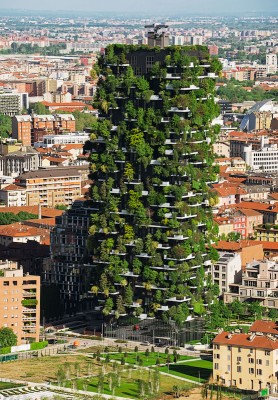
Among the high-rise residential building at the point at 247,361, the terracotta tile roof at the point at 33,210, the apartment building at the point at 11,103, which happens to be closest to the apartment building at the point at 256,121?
the apartment building at the point at 11,103

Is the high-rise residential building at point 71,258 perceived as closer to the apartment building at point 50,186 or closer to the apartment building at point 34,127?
the apartment building at point 50,186

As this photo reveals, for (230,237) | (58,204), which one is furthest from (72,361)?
(58,204)

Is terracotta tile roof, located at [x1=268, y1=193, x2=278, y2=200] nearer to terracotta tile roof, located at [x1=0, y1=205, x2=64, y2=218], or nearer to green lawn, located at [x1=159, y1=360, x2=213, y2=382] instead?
terracotta tile roof, located at [x1=0, y1=205, x2=64, y2=218]

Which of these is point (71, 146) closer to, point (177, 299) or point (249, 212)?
point (249, 212)

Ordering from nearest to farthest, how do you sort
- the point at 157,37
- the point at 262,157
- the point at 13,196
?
the point at 157,37, the point at 13,196, the point at 262,157

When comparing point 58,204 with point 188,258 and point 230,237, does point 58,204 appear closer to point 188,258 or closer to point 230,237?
point 230,237

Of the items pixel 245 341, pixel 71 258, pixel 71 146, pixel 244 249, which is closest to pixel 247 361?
pixel 245 341
